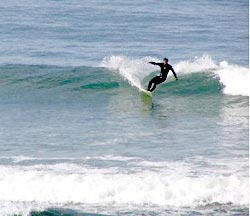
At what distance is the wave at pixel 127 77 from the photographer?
28.1 m

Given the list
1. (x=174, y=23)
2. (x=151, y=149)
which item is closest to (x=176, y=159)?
(x=151, y=149)

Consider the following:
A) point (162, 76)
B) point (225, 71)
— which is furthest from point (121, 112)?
point (225, 71)

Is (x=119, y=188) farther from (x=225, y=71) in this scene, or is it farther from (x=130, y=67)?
(x=130, y=67)

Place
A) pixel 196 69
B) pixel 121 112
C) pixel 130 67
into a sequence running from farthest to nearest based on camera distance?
pixel 130 67, pixel 196 69, pixel 121 112

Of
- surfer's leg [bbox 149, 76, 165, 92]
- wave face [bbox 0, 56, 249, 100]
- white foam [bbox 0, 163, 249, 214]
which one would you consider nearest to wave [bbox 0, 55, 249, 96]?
wave face [bbox 0, 56, 249, 100]

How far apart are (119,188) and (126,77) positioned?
12.6m

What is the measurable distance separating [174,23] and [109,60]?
10.0 meters

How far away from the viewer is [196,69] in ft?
97.9

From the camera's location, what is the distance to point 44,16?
4216 centimetres

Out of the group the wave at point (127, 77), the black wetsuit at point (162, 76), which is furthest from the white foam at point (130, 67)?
the black wetsuit at point (162, 76)

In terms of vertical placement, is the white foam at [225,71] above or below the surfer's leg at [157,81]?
above

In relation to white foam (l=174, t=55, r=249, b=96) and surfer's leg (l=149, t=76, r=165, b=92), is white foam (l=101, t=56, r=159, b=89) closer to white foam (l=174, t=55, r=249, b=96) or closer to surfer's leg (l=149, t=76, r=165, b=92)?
white foam (l=174, t=55, r=249, b=96)

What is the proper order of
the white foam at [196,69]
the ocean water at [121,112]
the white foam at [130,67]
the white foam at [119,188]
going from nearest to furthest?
the white foam at [119,188] < the ocean water at [121,112] < the white foam at [196,69] < the white foam at [130,67]

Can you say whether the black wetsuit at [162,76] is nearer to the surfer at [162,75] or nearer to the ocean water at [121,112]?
the surfer at [162,75]
